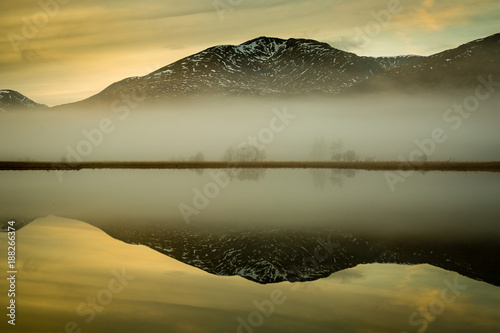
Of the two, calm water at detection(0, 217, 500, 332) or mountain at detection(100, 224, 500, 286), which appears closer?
calm water at detection(0, 217, 500, 332)

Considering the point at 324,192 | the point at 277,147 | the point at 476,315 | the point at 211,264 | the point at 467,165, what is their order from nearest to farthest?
the point at 476,315
the point at 211,264
the point at 324,192
the point at 467,165
the point at 277,147

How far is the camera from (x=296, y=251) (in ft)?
64.2

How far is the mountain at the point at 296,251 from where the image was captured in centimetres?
1644

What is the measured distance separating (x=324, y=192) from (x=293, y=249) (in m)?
25.1

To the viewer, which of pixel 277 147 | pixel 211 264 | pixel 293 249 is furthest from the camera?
pixel 277 147

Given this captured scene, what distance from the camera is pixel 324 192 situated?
44.7 m

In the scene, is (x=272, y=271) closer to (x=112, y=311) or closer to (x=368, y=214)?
(x=112, y=311)

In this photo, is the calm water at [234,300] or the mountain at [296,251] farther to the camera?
the mountain at [296,251]

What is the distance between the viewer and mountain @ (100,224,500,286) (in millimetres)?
16438

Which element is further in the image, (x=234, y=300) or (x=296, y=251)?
(x=296, y=251)

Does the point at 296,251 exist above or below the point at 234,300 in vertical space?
below

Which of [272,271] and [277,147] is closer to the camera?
[272,271]

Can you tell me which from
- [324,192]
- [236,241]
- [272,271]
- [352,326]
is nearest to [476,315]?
[352,326]

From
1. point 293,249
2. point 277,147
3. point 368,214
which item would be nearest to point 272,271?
point 293,249
